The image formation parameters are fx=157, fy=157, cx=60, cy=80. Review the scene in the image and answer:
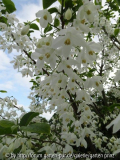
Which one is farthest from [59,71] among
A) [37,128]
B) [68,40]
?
[37,128]

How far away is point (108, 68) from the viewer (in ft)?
22.4

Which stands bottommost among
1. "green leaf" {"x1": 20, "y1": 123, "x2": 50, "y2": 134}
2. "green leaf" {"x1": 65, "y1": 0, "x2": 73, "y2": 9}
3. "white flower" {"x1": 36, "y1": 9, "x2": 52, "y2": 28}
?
"green leaf" {"x1": 20, "y1": 123, "x2": 50, "y2": 134}

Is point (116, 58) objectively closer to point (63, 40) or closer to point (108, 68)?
point (108, 68)

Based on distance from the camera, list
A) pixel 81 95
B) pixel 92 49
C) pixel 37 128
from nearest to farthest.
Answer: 1. pixel 37 128
2. pixel 92 49
3. pixel 81 95

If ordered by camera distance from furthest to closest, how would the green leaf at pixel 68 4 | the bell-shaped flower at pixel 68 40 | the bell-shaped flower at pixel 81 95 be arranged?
Answer: 1. the bell-shaped flower at pixel 81 95
2. the green leaf at pixel 68 4
3. the bell-shaped flower at pixel 68 40

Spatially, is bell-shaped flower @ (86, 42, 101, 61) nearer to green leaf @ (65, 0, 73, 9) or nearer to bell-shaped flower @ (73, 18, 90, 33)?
bell-shaped flower @ (73, 18, 90, 33)

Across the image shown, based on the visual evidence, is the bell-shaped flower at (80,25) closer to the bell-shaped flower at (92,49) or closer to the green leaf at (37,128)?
the bell-shaped flower at (92,49)

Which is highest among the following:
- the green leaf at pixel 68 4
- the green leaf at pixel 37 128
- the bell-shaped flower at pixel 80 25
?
the green leaf at pixel 68 4

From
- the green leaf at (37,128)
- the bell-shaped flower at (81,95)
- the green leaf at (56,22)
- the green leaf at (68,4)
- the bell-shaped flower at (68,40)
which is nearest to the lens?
the green leaf at (37,128)

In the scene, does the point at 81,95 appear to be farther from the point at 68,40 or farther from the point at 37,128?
the point at 37,128

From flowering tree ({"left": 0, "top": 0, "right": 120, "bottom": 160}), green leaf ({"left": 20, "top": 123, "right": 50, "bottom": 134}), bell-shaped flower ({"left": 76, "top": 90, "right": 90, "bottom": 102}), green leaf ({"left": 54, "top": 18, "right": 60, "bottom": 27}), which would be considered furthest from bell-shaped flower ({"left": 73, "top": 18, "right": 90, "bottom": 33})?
bell-shaped flower ({"left": 76, "top": 90, "right": 90, "bottom": 102})

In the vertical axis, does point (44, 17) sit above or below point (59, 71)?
above

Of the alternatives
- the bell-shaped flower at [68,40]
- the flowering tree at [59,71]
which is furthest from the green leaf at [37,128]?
the bell-shaped flower at [68,40]

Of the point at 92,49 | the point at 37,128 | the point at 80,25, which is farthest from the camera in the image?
the point at 92,49
